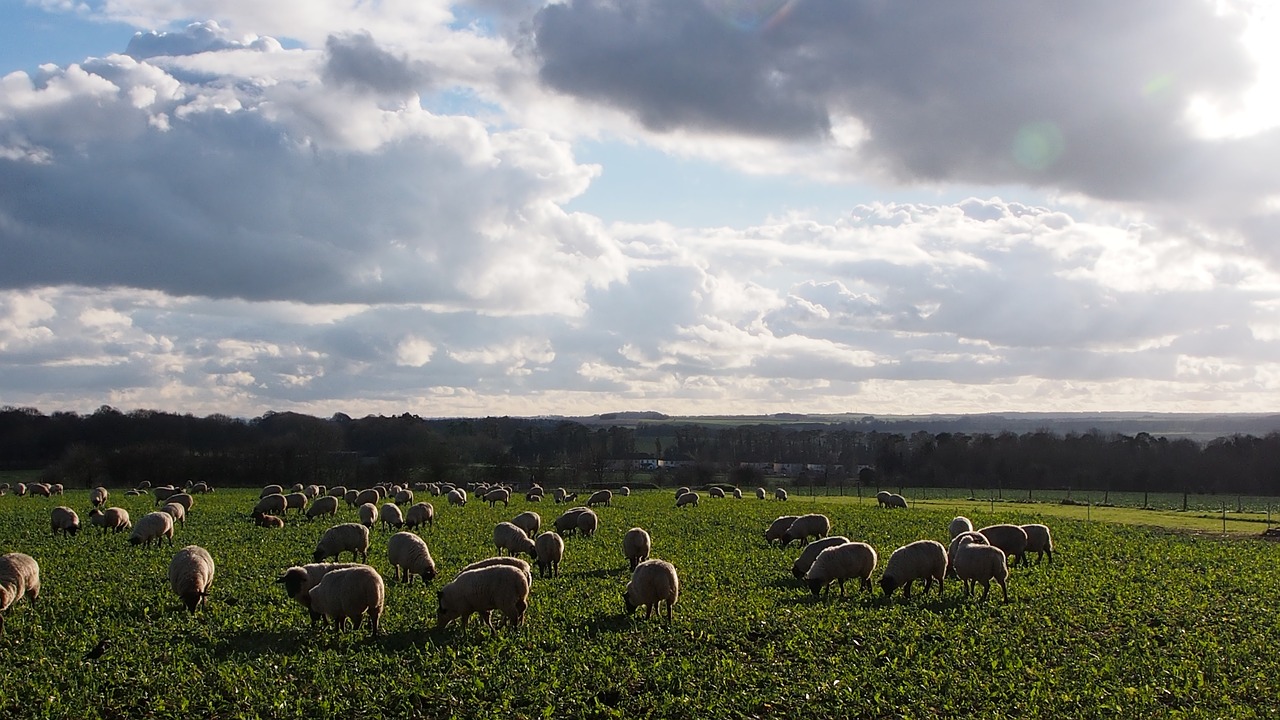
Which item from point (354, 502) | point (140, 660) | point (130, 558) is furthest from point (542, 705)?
point (354, 502)

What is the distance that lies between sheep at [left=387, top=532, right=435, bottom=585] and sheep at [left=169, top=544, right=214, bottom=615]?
14.4 ft

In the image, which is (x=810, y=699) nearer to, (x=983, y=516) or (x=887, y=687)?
→ (x=887, y=687)

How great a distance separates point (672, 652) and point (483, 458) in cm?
11490

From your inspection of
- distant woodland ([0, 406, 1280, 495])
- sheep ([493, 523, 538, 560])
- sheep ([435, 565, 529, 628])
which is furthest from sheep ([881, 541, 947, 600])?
distant woodland ([0, 406, 1280, 495])

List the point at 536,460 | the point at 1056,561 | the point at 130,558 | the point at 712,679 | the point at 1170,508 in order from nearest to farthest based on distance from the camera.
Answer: the point at 712,679
the point at 130,558
the point at 1056,561
the point at 1170,508
the point at 536,460

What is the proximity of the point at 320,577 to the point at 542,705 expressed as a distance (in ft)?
25.6

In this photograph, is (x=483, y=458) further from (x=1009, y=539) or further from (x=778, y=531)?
(x=1009, y=539)

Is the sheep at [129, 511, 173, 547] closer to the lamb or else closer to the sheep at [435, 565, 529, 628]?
the sheep at [435, 565, 529, 628]

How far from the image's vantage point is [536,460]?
452 ft

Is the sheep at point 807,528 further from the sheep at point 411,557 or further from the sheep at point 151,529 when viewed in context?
the sheep at point 151,529

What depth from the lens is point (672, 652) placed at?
15.5 metres

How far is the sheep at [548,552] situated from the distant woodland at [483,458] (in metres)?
75.1

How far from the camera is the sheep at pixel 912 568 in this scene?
21.0m

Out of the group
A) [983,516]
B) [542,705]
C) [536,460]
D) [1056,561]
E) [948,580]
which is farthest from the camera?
[536,460]
